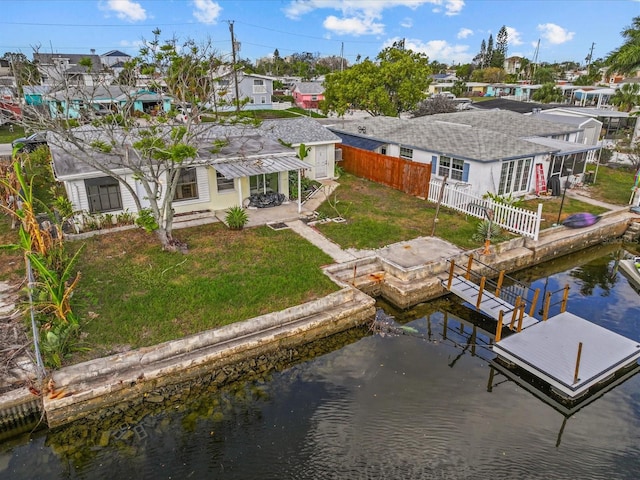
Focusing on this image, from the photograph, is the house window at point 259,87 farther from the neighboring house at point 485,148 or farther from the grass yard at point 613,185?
the grass yard at point 613,185

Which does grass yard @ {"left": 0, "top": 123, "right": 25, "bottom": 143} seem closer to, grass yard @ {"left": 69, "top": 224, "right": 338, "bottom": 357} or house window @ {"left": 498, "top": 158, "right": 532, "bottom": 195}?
grass yard @ {"left": 69, "top": 224, "right": 338, "bottom": 357}

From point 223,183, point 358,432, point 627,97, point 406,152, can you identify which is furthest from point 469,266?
point 627,97

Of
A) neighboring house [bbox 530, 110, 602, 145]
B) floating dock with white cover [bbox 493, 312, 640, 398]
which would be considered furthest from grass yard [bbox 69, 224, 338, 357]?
neighboring house [bbox 530, 110, 602, 145]

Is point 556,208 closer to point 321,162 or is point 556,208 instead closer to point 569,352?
point 569,352

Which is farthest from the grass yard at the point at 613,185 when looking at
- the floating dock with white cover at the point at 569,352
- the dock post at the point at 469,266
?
the floating dock with white cover at the point at 569,352

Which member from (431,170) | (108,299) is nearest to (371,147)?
(431,170)

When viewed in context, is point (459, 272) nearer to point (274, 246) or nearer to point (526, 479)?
point (274, 246)
